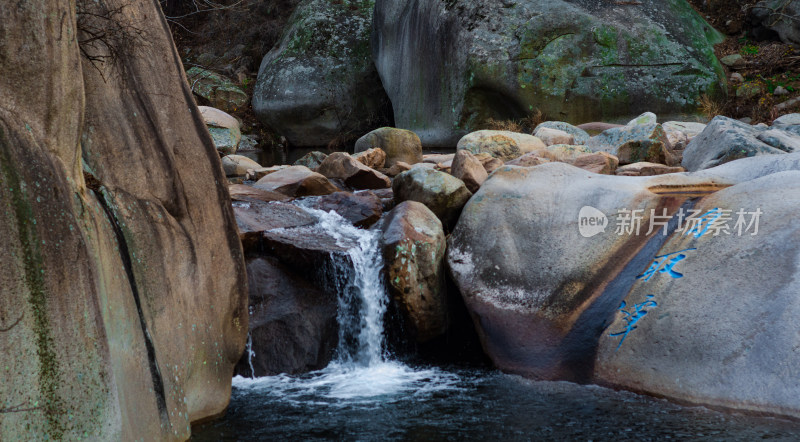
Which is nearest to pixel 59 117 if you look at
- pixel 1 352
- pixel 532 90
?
pixel 1 352

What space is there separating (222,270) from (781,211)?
3196 mm

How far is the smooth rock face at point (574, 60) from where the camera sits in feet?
34.7

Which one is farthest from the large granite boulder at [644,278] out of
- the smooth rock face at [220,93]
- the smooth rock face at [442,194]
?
the smooth rock face at [220,93]

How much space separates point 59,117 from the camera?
8.82 ft

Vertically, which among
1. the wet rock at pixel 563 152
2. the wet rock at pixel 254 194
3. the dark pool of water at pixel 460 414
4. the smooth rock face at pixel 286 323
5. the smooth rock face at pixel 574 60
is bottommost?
the dark pool of water at pixel 460 414

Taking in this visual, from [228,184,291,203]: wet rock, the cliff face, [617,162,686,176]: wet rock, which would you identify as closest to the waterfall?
the cliff face

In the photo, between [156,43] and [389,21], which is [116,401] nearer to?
[156,43]

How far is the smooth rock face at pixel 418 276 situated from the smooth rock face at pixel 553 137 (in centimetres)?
406

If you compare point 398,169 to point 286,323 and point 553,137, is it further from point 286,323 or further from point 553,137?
point 286,323

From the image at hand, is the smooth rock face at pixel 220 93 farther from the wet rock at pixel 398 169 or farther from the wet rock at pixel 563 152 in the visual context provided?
the wet rock at pixel 563 152

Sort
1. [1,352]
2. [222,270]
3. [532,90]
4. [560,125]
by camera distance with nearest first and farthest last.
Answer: [1,352] < [222,270] < [560,125] < [532,90]

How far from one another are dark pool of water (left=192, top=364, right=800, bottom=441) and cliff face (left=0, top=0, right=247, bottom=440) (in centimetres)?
35

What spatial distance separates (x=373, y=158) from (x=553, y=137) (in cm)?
226

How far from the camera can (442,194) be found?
547 cm
